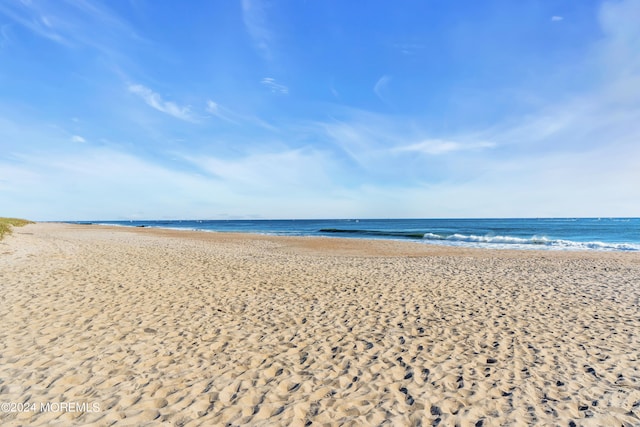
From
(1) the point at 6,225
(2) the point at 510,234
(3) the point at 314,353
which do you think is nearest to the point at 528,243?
(2) the point at 510,234

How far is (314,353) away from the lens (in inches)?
227

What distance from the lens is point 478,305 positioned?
8852mm

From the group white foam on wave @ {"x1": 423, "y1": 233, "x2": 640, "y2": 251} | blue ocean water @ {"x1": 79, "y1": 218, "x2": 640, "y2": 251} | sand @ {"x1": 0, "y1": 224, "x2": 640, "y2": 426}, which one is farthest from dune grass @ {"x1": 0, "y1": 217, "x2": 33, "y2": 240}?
white foam on wave @ {"x1": 423, "y1": 233, "x2": 640, "y2": 251}

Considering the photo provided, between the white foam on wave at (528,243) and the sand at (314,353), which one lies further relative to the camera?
the white foam on wave at (528,243)

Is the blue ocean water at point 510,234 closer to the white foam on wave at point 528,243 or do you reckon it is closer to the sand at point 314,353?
the white foam on wave at point 528,243

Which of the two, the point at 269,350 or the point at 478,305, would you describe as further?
the point at 478,305

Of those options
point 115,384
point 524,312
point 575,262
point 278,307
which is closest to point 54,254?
point 278,307

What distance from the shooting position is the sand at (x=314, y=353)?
412 cm

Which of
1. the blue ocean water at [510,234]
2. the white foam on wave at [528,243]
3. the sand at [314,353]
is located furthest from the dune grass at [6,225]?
the white foam on wave at [528,243]

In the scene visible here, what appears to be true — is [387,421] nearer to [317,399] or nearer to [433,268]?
[317,399]

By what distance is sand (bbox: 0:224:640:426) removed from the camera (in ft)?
13.5

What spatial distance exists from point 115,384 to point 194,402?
4.22 ft

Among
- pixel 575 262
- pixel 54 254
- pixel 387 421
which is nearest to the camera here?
pixel 387 421

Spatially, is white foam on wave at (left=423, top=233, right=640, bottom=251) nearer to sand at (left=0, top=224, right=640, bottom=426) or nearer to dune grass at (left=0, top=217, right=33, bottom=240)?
sand at (left=0, top=224, right=640, bottom=426)
